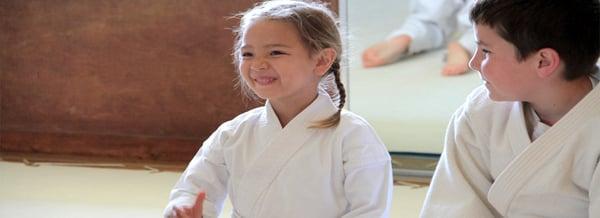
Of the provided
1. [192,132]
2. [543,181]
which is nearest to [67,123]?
[192,132]

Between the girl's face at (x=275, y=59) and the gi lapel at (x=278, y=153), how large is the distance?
0.06 meters

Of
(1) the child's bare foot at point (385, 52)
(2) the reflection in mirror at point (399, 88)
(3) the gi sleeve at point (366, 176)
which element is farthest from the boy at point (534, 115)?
(1) the child's bare foot at point (385, 52)

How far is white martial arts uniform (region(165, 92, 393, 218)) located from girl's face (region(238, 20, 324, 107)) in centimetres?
7

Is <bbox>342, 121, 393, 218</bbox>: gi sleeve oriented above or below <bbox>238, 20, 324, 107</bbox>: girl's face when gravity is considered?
below

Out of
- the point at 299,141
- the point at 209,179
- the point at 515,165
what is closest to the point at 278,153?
the point at 299,141

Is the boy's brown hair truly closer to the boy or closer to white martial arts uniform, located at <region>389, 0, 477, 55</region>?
the boy

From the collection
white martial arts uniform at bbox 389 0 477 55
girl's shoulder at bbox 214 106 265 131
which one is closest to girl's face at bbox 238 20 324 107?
girl's shoulder at bbox 214 106 265 131

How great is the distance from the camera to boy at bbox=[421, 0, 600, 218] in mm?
1383

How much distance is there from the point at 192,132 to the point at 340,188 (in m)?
1.29

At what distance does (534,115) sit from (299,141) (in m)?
0.44

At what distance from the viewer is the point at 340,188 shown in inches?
66.5

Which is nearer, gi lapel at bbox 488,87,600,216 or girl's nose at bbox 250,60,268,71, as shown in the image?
gi lapel at bbox 488,87,600,216

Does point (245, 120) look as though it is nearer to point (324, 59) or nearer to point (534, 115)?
point (324, 59)

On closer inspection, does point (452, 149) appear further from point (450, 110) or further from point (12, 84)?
point (12, 84)
